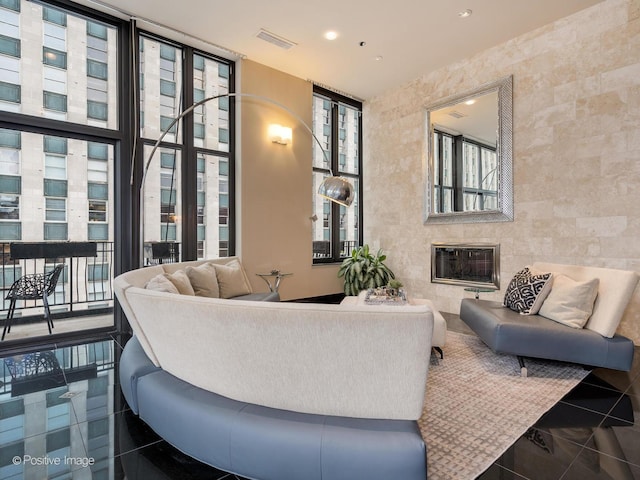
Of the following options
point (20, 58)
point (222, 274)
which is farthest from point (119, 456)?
point (20, 58)

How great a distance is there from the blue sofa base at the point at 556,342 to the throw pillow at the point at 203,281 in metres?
2.69

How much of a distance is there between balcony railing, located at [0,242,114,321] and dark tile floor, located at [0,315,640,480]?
167 cm

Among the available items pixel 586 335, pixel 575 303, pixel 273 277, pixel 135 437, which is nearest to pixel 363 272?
pixel 273 277

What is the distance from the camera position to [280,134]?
5266 millimetres

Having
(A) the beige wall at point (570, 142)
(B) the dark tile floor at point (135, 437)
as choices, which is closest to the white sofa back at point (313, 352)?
(B) the dark tile floor at point (135, 437)

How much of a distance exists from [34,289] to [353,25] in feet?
15.8

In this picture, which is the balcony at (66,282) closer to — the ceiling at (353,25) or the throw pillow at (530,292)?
the ceiling at (353,25)

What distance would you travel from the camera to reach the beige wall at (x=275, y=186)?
495 cm

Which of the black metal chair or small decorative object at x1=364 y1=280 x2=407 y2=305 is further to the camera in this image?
the black metal chair

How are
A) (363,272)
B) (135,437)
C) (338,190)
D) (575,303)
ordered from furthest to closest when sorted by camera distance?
(363,272)
(338,190)
(575,303)
(135,437)

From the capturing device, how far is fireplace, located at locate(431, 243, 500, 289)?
15.4 feet

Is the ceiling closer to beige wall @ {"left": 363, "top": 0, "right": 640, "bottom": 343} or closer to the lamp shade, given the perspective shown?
beige wall @ {"left": 363, "top": 0, "right": 640, "bottom": 343}

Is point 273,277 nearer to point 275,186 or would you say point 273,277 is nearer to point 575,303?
point 275,186

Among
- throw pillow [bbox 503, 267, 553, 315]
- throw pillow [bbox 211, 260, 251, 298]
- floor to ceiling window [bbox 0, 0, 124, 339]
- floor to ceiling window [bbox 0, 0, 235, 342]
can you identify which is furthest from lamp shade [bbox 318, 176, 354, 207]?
floor to ceiling window [bbox 0, 0, 124, 339]
